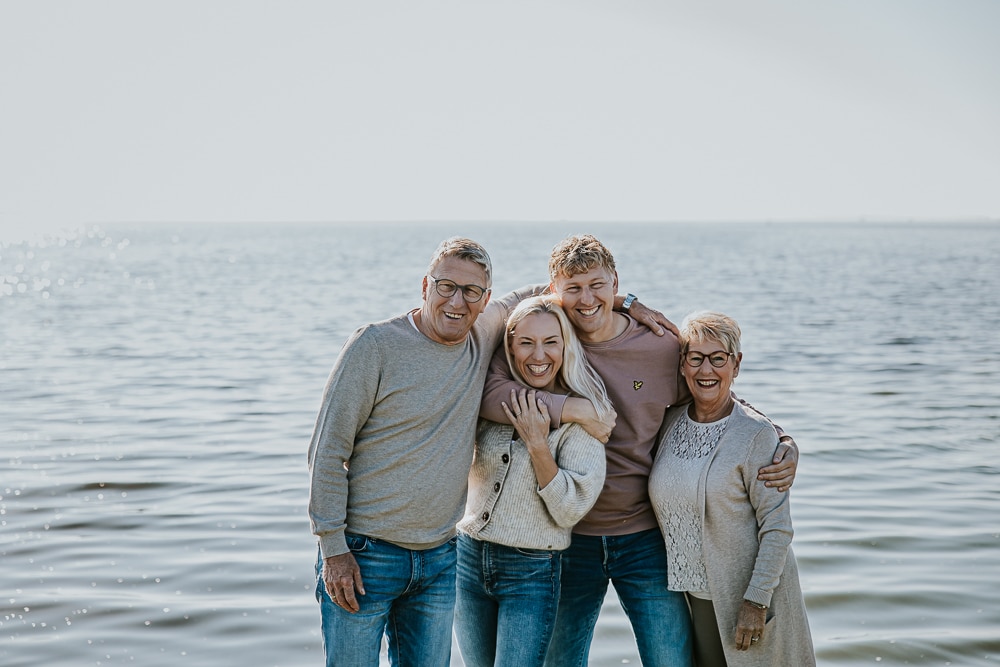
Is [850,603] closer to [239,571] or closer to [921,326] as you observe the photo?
[239,571]

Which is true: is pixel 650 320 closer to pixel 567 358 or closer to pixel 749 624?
pixel 567 358

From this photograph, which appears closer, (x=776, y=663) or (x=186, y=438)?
(x=776, y=663)

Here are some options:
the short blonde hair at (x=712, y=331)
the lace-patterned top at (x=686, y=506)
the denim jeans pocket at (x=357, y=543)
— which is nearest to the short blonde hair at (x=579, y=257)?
the short blonde hair at (x=712, y=331)

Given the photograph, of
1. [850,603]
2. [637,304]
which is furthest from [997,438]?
[637,304]

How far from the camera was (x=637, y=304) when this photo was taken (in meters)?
4.10

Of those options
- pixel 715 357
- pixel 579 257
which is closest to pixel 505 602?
pixel 715 357

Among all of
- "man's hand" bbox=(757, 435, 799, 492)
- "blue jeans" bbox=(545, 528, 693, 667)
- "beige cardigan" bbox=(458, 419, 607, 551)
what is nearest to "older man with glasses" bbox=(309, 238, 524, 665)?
"beige cardigan" bbox=(458, 419, 607, 551)

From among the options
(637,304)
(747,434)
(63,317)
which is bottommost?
(63,317)

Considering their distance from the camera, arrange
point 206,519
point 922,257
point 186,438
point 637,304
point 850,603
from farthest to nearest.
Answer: point 922,257, point 186,438, point 206,519, point 850,603, point 637,304

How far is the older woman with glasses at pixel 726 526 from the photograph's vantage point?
3.44m

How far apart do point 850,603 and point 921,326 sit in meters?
16.0

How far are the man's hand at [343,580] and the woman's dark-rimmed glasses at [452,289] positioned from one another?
3.10 feet

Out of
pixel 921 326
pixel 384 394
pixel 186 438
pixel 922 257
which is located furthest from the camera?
pixel 922 257

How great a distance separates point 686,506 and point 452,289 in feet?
3.86
